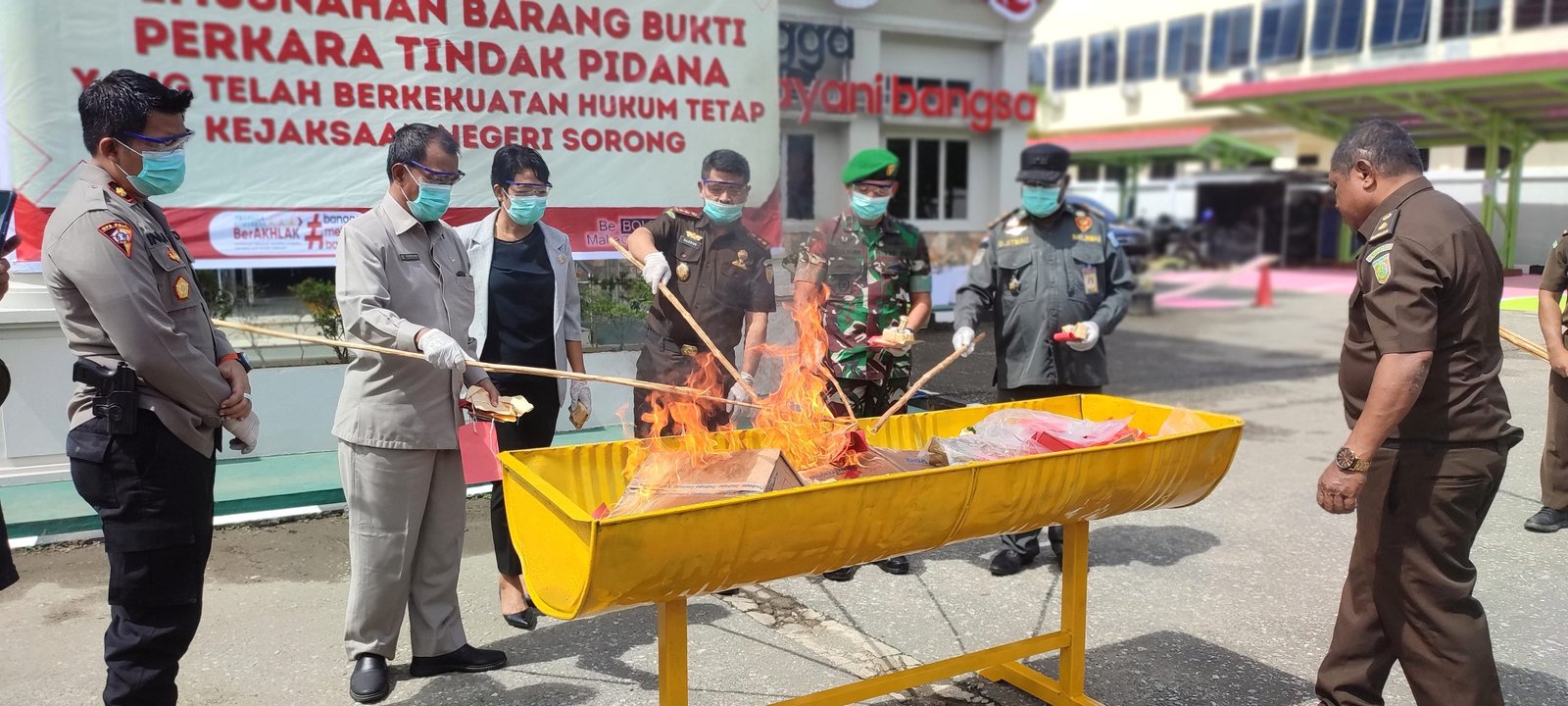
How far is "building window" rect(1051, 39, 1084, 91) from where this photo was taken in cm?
3388

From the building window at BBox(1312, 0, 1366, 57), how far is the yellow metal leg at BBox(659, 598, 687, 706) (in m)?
26.1

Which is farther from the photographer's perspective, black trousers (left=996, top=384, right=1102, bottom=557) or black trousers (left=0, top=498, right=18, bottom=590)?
black trousers (left=996, top=384, right=1102, bottom=557)

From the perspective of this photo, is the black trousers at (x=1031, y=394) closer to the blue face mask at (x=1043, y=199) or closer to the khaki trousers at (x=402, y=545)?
the blue face mask at (x=1043, y=199)

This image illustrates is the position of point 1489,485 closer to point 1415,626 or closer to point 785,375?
point 1415,626

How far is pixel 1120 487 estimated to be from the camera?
295 centimetres

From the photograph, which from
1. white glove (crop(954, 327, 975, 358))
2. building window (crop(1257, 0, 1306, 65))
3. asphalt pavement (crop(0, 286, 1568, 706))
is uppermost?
building window (crop(1257, 0, 1306, 65))

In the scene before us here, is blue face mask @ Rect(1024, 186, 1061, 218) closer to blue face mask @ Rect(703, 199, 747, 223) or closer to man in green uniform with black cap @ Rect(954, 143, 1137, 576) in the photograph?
man in green uniform with black cap @ Rect(954, 143, 1137, 576)

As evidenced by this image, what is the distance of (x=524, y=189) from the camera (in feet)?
12.3

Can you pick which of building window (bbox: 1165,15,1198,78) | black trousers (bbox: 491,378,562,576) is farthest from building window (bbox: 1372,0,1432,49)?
black trousers (bbox: 491,378,562,576)

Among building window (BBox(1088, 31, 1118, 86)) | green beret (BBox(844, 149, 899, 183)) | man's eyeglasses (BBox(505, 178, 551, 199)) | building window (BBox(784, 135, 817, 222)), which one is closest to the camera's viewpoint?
man's eyeglasses (BBox(505, 178, 551, 199))

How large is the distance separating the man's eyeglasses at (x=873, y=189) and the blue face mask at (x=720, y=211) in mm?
533

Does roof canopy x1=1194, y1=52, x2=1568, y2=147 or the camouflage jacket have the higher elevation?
roof canopy x1=1194, y1=52, x2=1568, y2=147

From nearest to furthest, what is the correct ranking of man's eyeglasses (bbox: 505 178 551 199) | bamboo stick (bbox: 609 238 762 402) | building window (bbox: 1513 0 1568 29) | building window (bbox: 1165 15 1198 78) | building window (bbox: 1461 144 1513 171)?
bamboo stick (bbox: 609 238 762 402) < man's eyeglasses (bbox: 505 178 551 199) < building window (bbox: 1461 144 1513 171) < building window (bbox: 1513 0 1568 29) < building window (bbox: 1165 15 1198 78)

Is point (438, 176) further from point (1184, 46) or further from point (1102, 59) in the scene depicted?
point (1102, 59)
